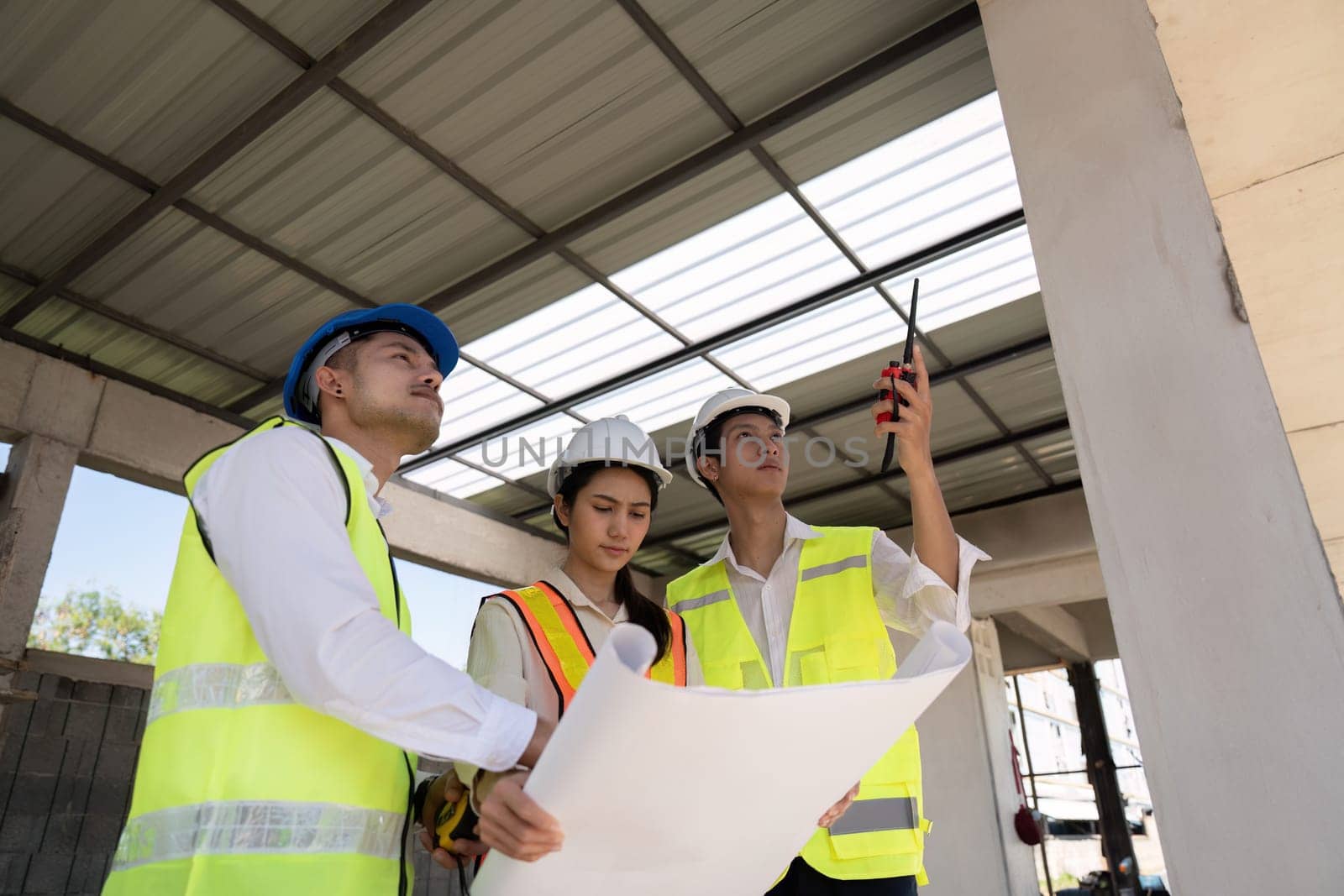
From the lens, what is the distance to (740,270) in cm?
768

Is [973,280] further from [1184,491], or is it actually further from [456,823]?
[456,823]

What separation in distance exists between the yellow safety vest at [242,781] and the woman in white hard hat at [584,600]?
443 millimetres

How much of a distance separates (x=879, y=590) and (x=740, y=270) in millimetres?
5203

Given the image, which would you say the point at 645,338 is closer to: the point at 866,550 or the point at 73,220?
the point at 73,220

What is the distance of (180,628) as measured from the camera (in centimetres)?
157

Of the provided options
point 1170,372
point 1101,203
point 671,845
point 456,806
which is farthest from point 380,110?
point 671,845

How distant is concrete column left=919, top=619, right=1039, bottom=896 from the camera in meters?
10.7

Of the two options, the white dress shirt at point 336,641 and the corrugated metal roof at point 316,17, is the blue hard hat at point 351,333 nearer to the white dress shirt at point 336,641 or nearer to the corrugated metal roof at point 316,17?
the white dress shirt at point 336,641

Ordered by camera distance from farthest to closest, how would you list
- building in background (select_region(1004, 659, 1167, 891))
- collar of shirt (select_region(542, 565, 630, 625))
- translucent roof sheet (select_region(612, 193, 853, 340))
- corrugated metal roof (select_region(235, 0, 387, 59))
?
building in background (select_region(1004, 659, 1167, 891)) → translucent roof sheet (select_region(612, 193, 853, 340)) → corrugated metal roof (select_region(235, 0, 387, 59)) → collar of shirt (select_region(542, 565, 630, 625))

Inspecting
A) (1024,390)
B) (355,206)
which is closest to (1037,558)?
(1024,390)

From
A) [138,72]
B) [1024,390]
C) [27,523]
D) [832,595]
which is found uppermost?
[138,72]

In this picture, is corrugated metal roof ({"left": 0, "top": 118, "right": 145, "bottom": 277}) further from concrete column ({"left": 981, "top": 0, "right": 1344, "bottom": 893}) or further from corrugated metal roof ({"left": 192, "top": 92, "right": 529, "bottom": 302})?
concrete column ({"left": 981, "top": 0, "right": 1344, "bottom": 893})

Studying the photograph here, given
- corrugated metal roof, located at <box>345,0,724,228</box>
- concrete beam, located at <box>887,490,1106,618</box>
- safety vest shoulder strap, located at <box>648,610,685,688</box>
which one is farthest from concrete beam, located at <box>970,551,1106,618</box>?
safety vest shoulder strap, located at <box>648,610,685,688</box>

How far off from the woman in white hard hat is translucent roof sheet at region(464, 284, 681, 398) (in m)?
5.34
